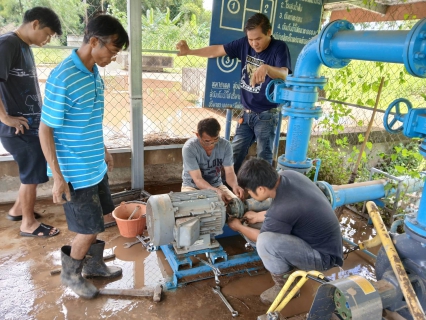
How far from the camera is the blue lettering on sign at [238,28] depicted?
3.85m

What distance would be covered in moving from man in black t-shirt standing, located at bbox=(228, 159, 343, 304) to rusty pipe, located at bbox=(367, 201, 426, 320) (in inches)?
21.0

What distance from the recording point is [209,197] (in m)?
2.81

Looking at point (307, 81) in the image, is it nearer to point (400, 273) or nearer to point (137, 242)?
point (400, 273)

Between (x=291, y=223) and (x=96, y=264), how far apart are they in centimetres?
169

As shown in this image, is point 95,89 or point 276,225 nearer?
point 95,89

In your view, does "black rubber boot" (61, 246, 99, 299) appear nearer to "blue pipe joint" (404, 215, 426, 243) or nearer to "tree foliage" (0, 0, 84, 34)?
"blue pipe joint" (404, 215, 426, 243)

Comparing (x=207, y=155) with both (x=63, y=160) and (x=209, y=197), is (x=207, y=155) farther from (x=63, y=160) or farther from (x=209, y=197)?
(x=63, y=160)

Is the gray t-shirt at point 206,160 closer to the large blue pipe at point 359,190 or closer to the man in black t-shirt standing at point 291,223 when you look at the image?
the man in black t-shirt standing at point 291,223

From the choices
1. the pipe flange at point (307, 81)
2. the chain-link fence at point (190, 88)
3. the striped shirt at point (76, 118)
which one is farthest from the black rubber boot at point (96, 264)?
the pipe flange at point (307, 81)

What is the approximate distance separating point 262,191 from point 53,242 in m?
2.26

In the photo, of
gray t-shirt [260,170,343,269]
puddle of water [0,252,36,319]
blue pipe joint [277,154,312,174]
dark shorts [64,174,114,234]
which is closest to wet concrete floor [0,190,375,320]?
puddle of water [0,252,36,319]

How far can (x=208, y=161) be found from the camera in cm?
337

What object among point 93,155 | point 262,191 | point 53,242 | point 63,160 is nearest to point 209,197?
point 262,191

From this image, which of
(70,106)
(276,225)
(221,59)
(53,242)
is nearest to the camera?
(70,106)
